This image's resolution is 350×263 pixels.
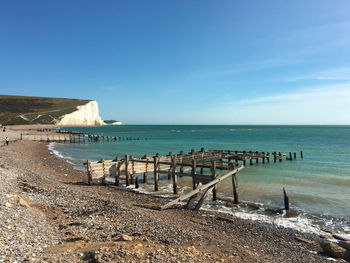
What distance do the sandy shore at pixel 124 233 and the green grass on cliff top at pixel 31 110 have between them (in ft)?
395

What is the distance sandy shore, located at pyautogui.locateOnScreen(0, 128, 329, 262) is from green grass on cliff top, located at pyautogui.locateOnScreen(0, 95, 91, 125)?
12054 centimetres

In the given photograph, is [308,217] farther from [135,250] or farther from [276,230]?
[135,250]

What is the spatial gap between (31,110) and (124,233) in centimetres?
14998

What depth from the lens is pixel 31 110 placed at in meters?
134

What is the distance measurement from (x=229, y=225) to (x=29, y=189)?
30.6 feet

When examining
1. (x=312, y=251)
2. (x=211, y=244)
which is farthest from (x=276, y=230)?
(x=211, y=244)

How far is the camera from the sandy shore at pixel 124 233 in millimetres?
5590

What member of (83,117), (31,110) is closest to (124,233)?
(83,117)

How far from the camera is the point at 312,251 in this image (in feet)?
25.2

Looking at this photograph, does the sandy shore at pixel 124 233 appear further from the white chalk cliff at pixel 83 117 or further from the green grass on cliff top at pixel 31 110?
the white chalk cliff at pixel 83 117

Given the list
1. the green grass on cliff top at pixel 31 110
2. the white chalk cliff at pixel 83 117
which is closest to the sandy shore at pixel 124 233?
the green grass on cliff top at pixel 31 110

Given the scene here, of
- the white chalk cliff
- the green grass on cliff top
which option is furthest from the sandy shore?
the white chalk cliff

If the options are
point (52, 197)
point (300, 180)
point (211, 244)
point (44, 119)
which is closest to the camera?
point (211, 244)

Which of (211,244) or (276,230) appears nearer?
(211,244)
